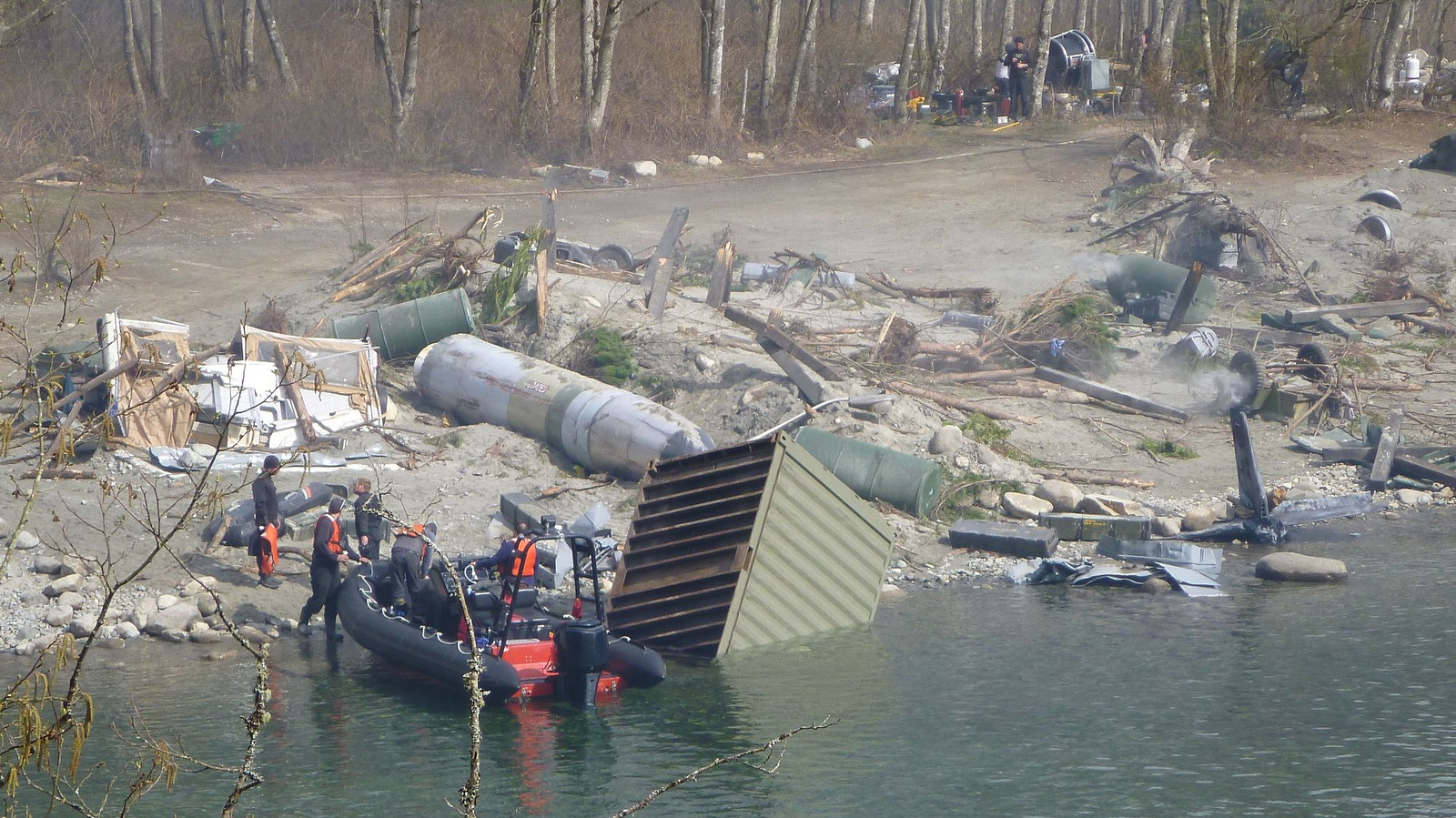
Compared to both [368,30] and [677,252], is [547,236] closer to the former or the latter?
[677,252]

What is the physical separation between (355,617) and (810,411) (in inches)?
245

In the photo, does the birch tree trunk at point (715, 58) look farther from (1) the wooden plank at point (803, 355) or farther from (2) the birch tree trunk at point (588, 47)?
(1) the wooden plank at point (803, 355)

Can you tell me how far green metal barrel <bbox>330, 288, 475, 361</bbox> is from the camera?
17.8 m

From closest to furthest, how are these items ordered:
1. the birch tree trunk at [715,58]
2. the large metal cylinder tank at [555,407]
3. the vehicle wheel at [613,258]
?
the large metal cylinder tank at [555,407] → the vehicle wheel at [613,258] → the birch tree trunk at [715,58]

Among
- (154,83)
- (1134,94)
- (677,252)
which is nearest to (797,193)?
(677,252)

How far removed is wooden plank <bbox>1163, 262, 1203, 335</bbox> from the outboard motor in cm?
1248

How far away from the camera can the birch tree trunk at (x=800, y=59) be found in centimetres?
2980

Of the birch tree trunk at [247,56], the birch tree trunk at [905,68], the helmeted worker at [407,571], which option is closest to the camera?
the helmeted worker at [407,571]

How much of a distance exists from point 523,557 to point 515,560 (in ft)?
0.62

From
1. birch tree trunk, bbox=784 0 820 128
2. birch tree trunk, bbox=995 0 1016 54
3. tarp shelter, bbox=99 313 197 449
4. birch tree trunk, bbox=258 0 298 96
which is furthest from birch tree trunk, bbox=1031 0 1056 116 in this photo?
tarp shelter, bbox=99 313 197 449

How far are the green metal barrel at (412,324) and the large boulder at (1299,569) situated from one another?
402 inches

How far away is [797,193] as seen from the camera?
26922mm

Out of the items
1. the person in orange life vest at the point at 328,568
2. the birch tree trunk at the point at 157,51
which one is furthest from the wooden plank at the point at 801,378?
the birch tree trunk at the point at 157,51

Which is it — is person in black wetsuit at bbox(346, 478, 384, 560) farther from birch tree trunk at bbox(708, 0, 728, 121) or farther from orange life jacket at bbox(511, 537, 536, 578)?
birch tree trunk at bbox(708, 0, 728, 121)
